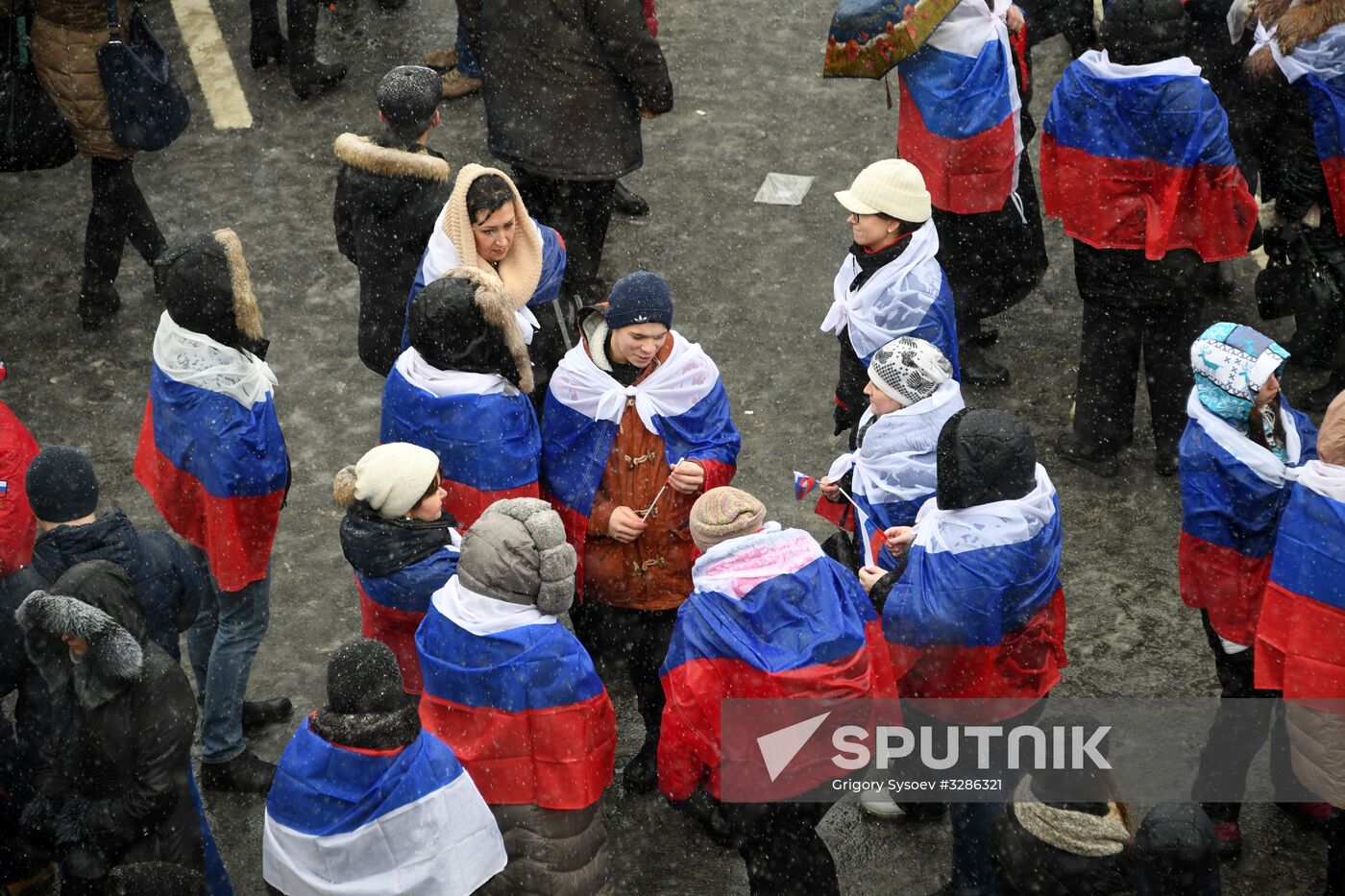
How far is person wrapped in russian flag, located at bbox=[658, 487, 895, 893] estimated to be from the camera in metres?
4.45

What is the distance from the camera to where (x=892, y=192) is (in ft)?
19.5

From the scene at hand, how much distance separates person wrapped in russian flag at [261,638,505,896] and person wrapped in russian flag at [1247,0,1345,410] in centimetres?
493

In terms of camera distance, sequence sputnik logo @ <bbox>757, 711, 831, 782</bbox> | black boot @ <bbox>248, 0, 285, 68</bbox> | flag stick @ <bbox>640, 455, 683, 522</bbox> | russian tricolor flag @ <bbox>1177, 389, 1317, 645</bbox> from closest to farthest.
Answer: sputnik logo @ <bbox>757, 711, 831, 782</bbox>
russian tricolor flag @ <bbox>1177, 389, 1317, 645</bbox>
flag stick @ <bbox>640, 455, 683, 522</bbox>
black boot @ <bbox>248, 0, 285, 68</bbox>

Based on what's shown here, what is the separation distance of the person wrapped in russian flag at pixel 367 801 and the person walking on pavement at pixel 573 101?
13.3 feet

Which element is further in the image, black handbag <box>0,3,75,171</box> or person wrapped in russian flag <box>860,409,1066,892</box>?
black handbag <box>0,3,75,171</box>

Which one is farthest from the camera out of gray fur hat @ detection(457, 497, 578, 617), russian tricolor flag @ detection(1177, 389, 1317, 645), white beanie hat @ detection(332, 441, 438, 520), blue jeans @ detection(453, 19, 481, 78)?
blue jeans @ detection(453, 19, 481, 78)

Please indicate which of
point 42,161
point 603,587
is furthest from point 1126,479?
point 42,161

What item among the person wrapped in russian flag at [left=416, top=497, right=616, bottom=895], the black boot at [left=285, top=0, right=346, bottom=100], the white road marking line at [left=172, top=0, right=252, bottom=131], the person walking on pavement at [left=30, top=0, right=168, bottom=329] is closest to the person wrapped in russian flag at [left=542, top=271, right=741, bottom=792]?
the person wrapped in russian flag at [left=416, top=497, right=616, bottom=895]

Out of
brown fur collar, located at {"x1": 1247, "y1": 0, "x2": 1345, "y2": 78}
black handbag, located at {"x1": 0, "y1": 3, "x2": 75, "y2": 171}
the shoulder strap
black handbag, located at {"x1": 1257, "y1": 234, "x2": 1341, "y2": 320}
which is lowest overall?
black handbag, located at {"x1": 0, "y1": 3, "x2": 75, "y2": 171}

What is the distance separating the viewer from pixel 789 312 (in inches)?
326

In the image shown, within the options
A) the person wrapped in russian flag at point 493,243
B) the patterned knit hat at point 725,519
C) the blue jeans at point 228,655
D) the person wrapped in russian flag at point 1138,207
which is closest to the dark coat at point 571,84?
the person wrapped in russian flag at point 493,243

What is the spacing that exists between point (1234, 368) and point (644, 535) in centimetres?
206

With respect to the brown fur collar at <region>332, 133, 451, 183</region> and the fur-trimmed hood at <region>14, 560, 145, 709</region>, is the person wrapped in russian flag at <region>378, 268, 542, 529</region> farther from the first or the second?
the fur-trimmed hood at <region>14, 560, 145, 709</region>

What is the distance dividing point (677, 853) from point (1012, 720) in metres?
1.36
